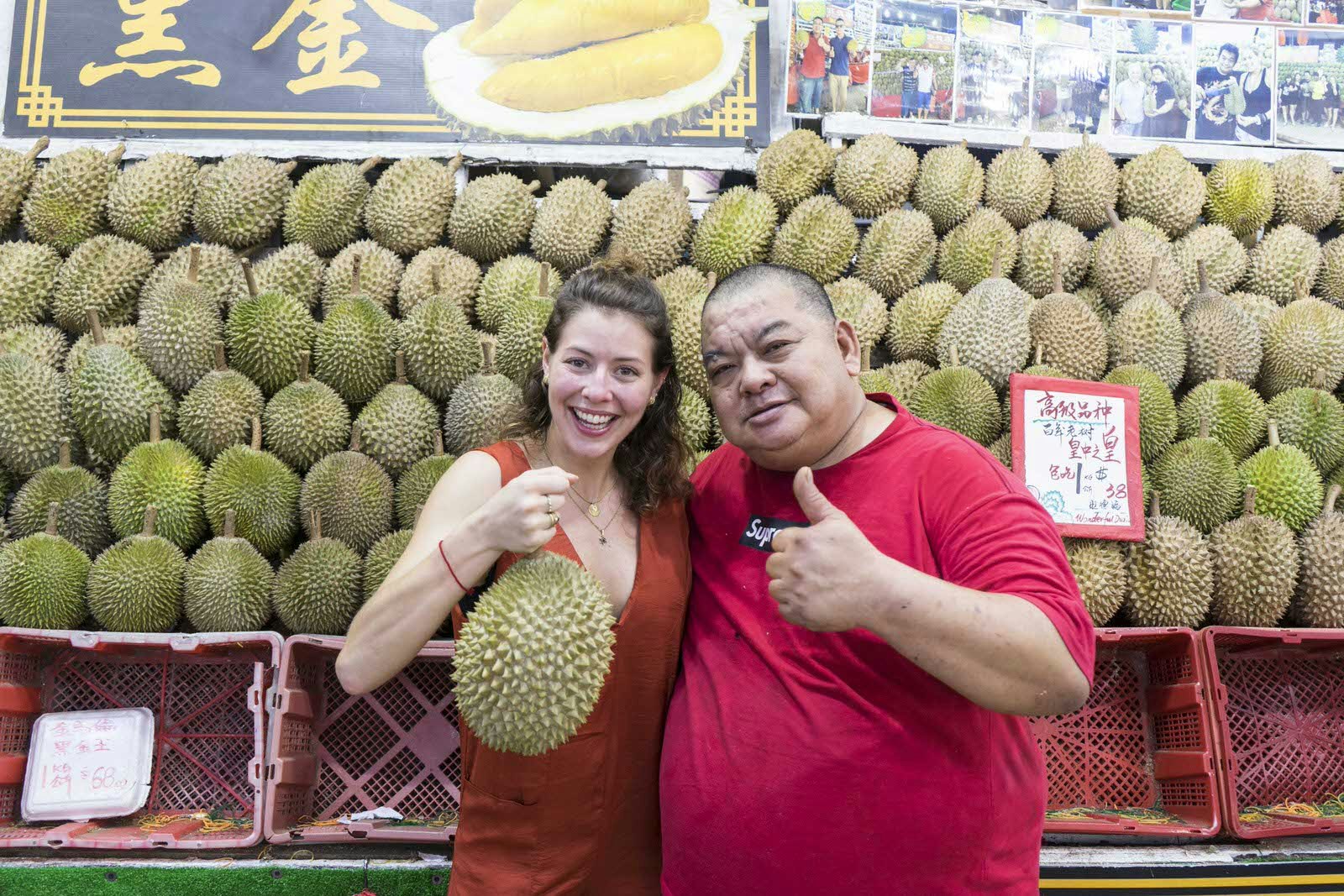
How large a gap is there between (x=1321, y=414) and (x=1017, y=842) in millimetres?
2605

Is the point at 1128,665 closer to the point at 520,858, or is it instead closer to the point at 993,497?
the point at 993,497

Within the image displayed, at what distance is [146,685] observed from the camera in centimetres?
275

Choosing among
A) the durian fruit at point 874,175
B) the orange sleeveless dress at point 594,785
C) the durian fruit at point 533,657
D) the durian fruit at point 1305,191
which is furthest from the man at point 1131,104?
the durian fruit at point 533,657

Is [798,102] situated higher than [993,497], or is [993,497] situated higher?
[798,102]

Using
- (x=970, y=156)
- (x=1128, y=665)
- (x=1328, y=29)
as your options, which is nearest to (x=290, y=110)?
(x=970, y=156)

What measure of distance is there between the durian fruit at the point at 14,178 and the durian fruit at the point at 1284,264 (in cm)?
540

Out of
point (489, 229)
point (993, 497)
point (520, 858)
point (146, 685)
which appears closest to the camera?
point (993, 497)

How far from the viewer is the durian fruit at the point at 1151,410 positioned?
2.97 m

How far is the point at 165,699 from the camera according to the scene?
2715 millimetres

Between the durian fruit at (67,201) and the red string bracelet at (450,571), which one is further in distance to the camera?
the durian fruit at (67,201)

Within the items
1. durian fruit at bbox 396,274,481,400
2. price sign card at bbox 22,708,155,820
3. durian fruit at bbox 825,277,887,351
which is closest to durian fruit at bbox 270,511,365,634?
price sign card at bbox 22,708,155,820

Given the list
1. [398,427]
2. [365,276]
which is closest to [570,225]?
[365,276]

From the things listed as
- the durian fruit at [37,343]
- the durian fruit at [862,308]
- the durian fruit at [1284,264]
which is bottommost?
the durian fruit at [37,343]

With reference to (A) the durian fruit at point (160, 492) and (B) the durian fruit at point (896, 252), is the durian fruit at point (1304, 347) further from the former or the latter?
(A) the durian fruit at point (160, 492)
